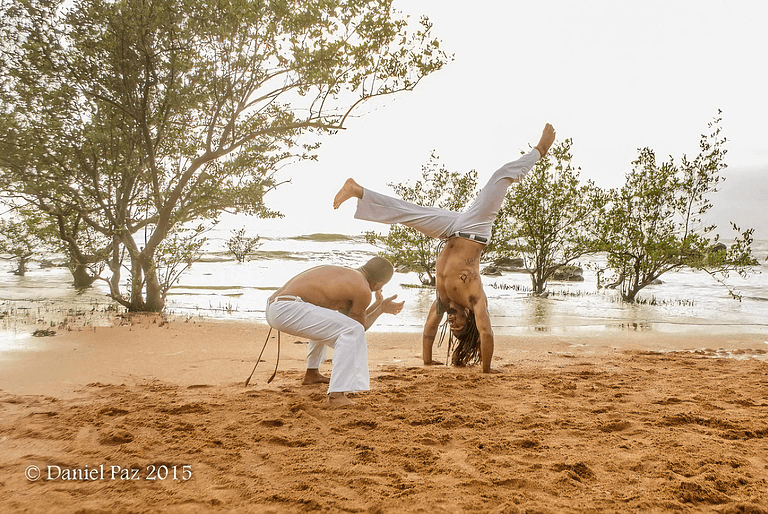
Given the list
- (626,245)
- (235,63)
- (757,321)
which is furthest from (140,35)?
(757,321)

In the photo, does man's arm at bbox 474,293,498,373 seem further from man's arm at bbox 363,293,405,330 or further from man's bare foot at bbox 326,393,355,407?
man's bare foot at bbox 326,393,355,407

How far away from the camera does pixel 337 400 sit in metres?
4.10

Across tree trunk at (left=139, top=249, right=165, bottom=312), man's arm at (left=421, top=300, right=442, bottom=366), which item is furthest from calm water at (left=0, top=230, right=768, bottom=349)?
man's arm at (left=421, top=300, right=442, bottom=366)

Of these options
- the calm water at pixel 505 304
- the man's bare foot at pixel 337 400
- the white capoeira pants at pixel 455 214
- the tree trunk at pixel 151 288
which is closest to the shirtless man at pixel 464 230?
the white capoeira pants at pixel 455 214

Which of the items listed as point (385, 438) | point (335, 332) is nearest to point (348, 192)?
point (335, 332)

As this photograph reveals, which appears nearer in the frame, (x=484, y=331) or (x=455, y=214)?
(x=484, y=331)

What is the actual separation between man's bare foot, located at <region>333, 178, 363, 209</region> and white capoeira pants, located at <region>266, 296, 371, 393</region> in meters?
1.13

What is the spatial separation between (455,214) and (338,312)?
1.99m

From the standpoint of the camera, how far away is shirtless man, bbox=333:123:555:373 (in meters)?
5.45

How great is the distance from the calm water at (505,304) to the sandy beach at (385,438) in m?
3.12

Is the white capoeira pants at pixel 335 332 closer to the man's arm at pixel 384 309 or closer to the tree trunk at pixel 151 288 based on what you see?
the man's arm at pixel 384 309

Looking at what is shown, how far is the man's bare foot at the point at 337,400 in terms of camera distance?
13.4 ft

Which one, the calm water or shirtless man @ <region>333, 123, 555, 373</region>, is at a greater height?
shirtless man @ <region>333, 123, 555, 373</region>

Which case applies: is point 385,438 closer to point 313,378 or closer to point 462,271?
point 313,378
